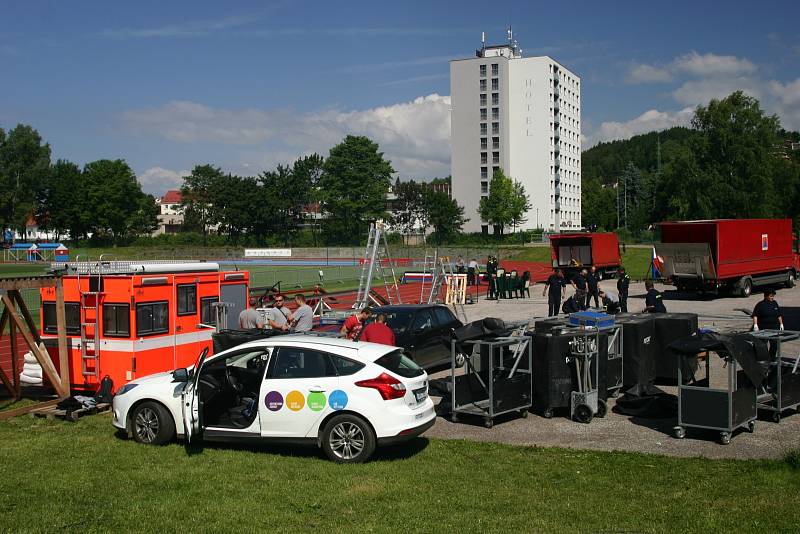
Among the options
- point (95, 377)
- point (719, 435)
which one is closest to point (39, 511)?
point (95, 377)

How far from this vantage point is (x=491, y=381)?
11.1m

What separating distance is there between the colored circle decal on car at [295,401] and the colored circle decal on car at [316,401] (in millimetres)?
89

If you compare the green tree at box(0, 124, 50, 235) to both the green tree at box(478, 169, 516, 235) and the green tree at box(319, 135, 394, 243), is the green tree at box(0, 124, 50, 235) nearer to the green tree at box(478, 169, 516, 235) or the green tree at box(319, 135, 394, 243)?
the green tree at box(319, 135, 394, 243)

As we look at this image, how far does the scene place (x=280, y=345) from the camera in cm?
962

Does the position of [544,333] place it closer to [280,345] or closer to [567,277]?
[280,345]

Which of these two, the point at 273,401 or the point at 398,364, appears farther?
the point at 398,364

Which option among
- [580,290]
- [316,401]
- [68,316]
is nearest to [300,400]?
[316,401]

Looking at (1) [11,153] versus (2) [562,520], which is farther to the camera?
(1) [11,153]

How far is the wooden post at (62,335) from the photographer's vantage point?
41.3ft

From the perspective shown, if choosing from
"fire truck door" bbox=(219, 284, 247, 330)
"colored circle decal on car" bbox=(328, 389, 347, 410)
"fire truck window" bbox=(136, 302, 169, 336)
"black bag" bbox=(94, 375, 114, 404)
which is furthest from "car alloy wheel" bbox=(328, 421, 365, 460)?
"fire truck door" bbox=(219, 284, 247, 330)

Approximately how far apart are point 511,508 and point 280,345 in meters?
3.67

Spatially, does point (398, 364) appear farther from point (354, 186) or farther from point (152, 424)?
point (354, 186)

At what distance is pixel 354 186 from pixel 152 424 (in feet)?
308

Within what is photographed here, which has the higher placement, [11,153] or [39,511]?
[11,153]
